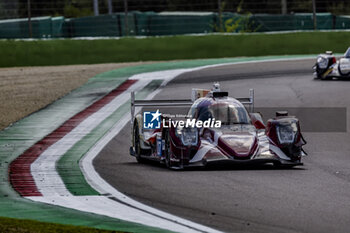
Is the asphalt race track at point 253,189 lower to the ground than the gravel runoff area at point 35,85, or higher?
higher

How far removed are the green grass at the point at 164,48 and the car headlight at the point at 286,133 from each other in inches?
768

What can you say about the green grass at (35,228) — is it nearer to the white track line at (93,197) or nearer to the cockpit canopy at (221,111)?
the white track line at (93,197)

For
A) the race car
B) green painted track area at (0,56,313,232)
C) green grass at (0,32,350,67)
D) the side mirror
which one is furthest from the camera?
green grass at (0,32,350,67)

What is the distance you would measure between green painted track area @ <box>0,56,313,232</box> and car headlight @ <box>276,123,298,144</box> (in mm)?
3036

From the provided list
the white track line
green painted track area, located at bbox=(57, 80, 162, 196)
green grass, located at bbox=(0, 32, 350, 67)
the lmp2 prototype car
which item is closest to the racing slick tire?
the lmp2 prototype car

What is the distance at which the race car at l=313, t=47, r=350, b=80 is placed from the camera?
27078 millimetres

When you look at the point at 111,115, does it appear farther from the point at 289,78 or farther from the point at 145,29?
the point at 145,29

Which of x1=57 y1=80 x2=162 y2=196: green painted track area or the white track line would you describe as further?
x1=57 y1=80 x2=162 y2=196: green painted track area

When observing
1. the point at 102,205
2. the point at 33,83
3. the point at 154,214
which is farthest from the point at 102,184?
the point at 33,83

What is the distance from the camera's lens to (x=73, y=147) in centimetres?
1631

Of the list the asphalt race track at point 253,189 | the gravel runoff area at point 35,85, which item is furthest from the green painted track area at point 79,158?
the gravel runoff area at point 35,85

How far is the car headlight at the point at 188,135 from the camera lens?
1270 cm

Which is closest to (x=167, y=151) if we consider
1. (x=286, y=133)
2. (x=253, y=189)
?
(x=286, y=133)

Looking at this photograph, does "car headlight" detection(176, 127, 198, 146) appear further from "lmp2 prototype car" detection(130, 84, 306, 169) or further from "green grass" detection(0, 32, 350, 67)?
"green grass" detection(0, 32, 350, 67)
